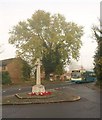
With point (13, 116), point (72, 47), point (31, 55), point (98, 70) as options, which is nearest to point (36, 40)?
point (31, 55)

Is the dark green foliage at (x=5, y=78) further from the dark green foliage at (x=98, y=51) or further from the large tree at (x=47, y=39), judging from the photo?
the dark green foliage at (x=98, y=51)

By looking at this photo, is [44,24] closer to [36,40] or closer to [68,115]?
[36,40]

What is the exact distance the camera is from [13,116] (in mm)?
16375

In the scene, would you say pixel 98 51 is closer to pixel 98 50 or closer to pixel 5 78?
pixel 98 50

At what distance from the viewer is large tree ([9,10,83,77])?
216ft

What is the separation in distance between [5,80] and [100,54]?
20.2 metres

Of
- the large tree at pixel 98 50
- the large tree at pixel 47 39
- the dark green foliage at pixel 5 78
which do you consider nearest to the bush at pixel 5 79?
the dark green foliage at pixel 5 78

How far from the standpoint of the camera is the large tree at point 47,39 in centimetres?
6575

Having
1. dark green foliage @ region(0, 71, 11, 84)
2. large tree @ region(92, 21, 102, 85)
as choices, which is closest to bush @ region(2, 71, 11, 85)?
dark green foliage @ region(0, 71, 11, 84)

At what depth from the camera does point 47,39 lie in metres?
67.6

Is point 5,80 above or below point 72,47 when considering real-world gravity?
below

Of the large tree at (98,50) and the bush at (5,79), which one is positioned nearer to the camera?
the large tree at (98,50)

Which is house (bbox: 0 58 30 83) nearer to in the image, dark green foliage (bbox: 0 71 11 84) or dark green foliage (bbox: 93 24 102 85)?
dark green foliage (bbox: 0 71 11 84)

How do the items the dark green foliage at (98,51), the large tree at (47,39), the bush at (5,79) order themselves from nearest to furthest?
the dark green foliage at (98,51)
the bush at (5,79)
the large tree at (47,39)
